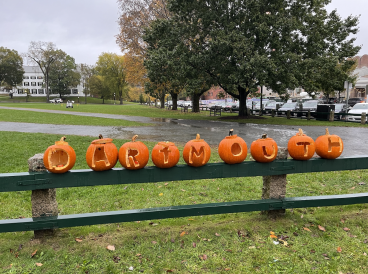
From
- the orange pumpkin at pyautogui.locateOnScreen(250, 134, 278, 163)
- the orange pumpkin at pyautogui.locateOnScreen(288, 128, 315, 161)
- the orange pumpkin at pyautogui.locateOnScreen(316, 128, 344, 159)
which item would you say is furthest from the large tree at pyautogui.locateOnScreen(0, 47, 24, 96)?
the orange pumpkin at pyautogui.locateOnScreen(316, 128, 344, 159)

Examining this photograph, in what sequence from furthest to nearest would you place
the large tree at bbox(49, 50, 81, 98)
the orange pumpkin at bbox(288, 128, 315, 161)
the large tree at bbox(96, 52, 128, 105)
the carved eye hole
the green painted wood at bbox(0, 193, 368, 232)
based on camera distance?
the large tree at bbox(49, 50, 81, 98) → the large tree at bbox(96, 52, 128, 105) → the carved eye hole → the orange pumpkin at bbox(288, 128, 315, 161) → the green painted wood at bbox(0, 193, 368, 232)

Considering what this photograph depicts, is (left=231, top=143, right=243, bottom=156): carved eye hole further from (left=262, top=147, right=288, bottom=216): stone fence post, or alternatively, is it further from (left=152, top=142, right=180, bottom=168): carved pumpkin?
(left=152, top=142, right=180, bottom=168): carved pumpkin

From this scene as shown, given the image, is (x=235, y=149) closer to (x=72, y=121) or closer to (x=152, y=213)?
(x=152, y=213)

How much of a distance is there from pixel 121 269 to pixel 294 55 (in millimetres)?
19440

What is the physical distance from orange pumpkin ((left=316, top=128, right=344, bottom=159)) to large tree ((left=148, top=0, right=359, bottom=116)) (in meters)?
14.6

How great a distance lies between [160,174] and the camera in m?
2.88

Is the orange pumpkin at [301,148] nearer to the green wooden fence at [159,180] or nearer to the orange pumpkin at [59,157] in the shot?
the green wooden fence at [159,180]

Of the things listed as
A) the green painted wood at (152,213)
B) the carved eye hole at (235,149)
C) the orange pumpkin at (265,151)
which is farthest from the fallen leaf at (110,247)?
the orange pumpkin at (265,151)

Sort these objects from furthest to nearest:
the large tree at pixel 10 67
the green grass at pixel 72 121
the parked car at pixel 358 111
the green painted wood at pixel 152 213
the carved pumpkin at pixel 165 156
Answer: the large tree at pixel 10 67, the parked car at pixel 358 111, the green grass at pixel 72 121, the carved pumpkin at pixel 165 156, the green painted wood at pixel 152 213

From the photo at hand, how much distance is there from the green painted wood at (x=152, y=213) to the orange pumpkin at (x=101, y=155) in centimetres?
53

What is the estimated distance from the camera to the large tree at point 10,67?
82.0 meters

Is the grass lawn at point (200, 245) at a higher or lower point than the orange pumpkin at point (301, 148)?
lower

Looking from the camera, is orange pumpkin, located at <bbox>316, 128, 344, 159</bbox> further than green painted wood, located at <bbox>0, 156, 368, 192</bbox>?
Yes

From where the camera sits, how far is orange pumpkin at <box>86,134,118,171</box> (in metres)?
2.72
